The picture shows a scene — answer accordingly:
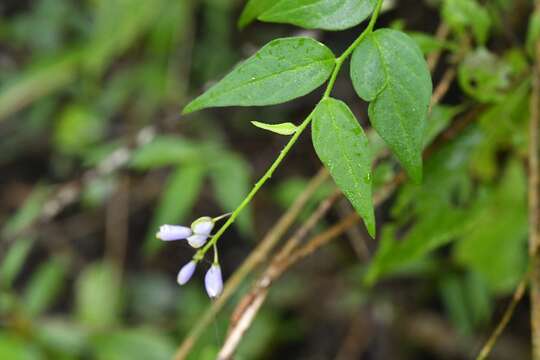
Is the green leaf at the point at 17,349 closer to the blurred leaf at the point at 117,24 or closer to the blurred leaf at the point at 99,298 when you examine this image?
the blurred leaf at the point at 99,298

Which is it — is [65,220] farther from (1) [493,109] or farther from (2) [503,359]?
(1) [493,109]

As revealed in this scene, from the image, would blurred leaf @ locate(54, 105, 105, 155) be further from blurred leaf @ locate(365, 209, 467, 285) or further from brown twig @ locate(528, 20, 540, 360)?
brown twig @ locate(528, 20, 540, 360)

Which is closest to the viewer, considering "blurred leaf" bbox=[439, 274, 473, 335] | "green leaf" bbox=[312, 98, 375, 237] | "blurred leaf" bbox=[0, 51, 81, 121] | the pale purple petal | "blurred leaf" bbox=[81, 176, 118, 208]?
"green leaf" bbox=[312, 98, 375, 237]

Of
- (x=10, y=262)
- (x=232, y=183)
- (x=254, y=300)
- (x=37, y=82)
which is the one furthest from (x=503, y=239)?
(x=37, y=82)

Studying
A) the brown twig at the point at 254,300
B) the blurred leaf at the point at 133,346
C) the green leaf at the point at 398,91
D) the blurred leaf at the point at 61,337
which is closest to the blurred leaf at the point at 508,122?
the brown twig at the point at 254,300

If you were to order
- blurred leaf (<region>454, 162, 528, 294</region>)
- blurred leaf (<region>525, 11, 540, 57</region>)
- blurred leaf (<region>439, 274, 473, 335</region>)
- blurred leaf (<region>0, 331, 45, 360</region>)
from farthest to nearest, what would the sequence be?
blurred leaf (<region>439, 274, 473, 335</region>)
blurred leaf (<region>0, 331, 45, 360</region>)
blurred leaf (<region>454, 162, 528, 294</region>)
blurred leaf (<region>525, 11, 540, 57</region>)

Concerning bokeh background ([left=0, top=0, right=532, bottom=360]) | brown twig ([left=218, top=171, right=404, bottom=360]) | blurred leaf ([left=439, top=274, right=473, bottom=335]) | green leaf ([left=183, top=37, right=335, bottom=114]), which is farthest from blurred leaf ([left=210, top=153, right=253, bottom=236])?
green leaf ([left=183, top=37, right=335, bottom=114])

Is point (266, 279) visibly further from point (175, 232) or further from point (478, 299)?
point (478, 299)
